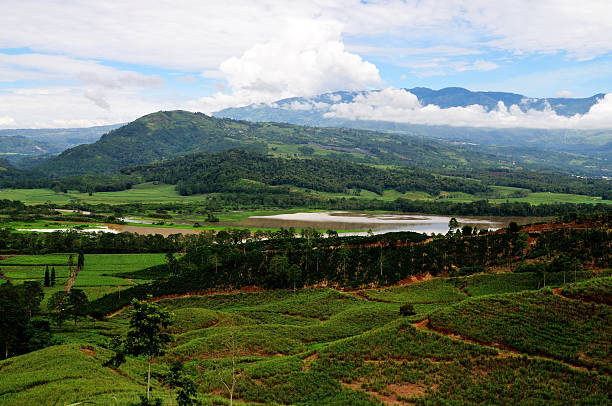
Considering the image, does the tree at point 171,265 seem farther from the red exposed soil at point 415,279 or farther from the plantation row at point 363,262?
the red exposed soil at point 415,279

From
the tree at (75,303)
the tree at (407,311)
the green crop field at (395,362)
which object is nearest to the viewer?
the green crop field at (395,362)

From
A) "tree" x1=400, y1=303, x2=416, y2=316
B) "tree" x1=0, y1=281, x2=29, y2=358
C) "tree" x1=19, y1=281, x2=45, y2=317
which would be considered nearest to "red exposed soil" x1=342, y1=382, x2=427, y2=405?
"tree" x1=400, y1=303, x2=416, y2=316

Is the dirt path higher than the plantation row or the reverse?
the reverse

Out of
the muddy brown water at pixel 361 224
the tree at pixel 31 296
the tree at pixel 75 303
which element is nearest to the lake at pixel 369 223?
the muddy brown water at pixel 361 224

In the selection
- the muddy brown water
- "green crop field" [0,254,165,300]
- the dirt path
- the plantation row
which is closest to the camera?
the plantation row

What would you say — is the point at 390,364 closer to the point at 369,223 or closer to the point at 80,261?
the point at 80,261

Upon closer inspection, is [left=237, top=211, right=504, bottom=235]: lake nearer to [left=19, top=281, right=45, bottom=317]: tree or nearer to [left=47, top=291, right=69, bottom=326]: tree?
[left=19, top=281, right=45, bottom=317]: tree

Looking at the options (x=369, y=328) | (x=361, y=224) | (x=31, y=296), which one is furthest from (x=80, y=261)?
(x=361, y=224)

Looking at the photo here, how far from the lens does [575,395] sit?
31109mm

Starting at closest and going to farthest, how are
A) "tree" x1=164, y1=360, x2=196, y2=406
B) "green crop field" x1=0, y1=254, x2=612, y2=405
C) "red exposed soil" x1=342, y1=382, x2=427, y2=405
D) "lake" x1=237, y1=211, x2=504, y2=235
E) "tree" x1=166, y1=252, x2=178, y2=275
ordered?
1. "tree" x1=164, y1=360, x2=196, y2=406
2. "green crop field" x1=0, y1=254, x2=612, y2=405
3. "red exposed soil" x1=342, y1=382, x2=427, y2=405
4. "tree" x1=166, y1=252, x2=178, y2=275
5. "lake" x1=237, y1=211, x2=504, y2=235

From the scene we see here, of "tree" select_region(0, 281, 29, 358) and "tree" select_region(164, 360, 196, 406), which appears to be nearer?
"tree" select_region(164, 360, 196, 406)

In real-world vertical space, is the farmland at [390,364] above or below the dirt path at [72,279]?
above

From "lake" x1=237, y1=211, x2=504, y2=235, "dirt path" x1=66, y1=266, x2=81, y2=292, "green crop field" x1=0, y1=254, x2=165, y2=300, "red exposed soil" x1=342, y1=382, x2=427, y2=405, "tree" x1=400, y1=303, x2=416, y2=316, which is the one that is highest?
"lake" x1=237, y1=211, x2=504, y2=235

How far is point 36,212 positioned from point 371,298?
569ft
